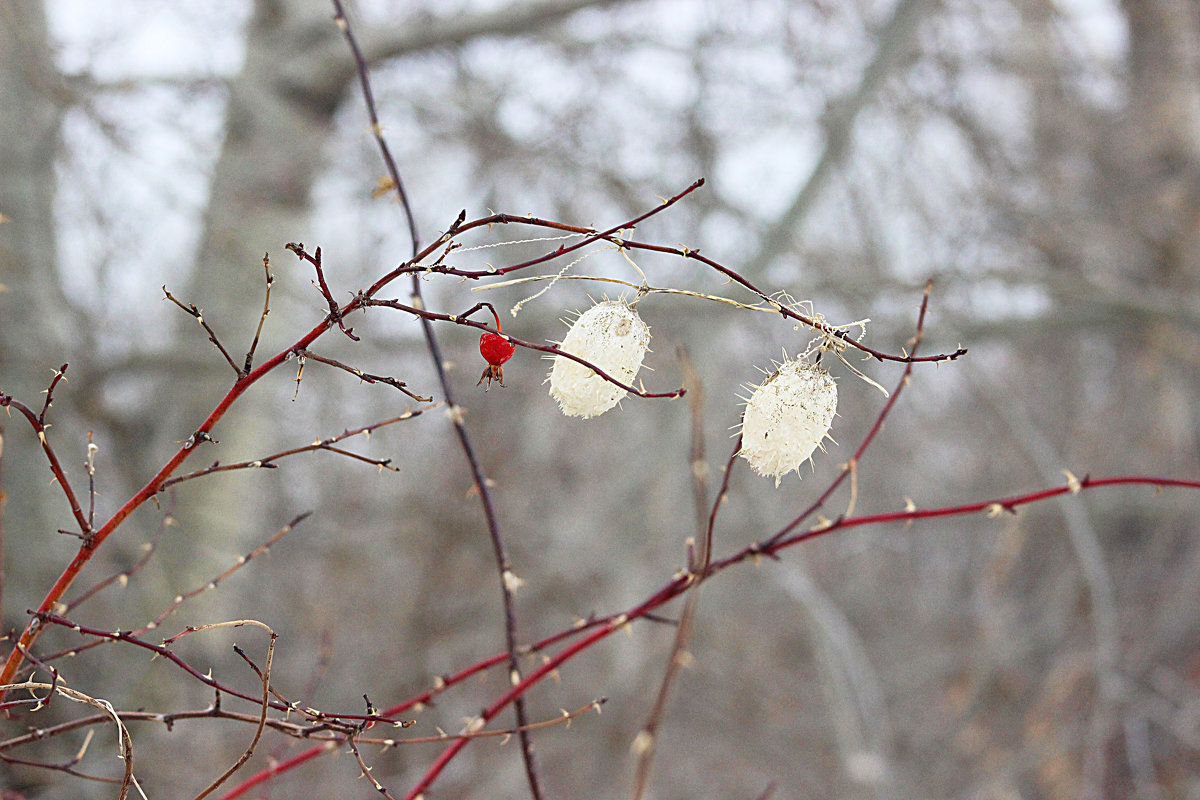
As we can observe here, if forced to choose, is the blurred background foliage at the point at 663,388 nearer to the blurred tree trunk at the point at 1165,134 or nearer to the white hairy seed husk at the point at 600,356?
the blurred tree trunk at the point at 1165,134

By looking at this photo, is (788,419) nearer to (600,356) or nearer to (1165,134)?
(600,356)

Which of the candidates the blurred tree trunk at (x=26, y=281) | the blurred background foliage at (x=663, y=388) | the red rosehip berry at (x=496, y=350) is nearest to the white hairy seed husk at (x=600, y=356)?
the red rosehip berry at (x=496, y=350)

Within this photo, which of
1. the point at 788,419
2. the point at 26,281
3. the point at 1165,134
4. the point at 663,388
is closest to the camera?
the point at 788,419

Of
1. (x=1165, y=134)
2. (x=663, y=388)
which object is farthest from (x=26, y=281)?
(x=1165, y=134)

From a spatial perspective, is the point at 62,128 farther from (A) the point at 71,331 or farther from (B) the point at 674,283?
(B) the point at 674,283

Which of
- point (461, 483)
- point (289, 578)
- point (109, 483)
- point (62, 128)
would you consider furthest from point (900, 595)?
point (62, 128)
